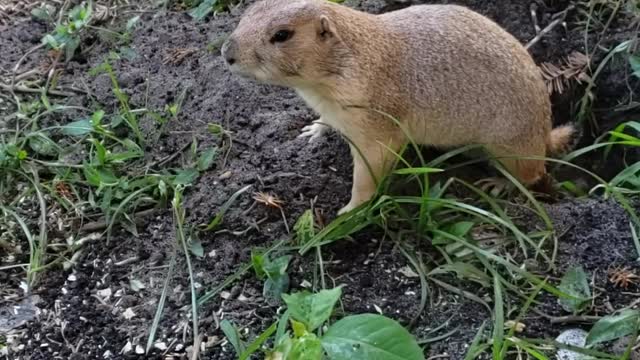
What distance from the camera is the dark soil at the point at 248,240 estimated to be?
313 cm

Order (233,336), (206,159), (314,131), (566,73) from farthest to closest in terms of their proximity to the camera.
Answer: (566,73), (314,131), (206,159), (233,336)

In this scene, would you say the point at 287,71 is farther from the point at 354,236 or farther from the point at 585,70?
the point at 585,70

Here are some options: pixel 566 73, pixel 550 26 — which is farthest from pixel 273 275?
pixel 550 26

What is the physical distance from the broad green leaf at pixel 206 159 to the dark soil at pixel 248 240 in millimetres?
43

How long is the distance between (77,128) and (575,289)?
2279 millimetres

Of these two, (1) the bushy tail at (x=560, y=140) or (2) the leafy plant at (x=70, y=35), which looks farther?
(2) the leafy plant at (x=70, y=35)

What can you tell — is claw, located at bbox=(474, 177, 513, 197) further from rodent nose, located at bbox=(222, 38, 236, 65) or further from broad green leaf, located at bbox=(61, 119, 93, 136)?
broad green leaf, located at bbox=(61, 119, 93, 136)

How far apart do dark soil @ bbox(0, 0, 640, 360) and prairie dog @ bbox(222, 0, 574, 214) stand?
222mm

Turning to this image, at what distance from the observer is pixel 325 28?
128 inches

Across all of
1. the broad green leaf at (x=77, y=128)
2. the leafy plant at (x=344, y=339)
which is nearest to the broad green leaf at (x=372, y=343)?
the leafy plant at (x=344, y=339)

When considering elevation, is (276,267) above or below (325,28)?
below

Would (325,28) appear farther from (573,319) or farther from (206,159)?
(573,319)

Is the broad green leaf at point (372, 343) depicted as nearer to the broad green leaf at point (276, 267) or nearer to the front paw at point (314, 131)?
the broad green leaf at point (276, 267)

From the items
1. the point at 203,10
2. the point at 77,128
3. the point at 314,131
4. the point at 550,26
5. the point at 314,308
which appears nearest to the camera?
A: the point at 314,308
